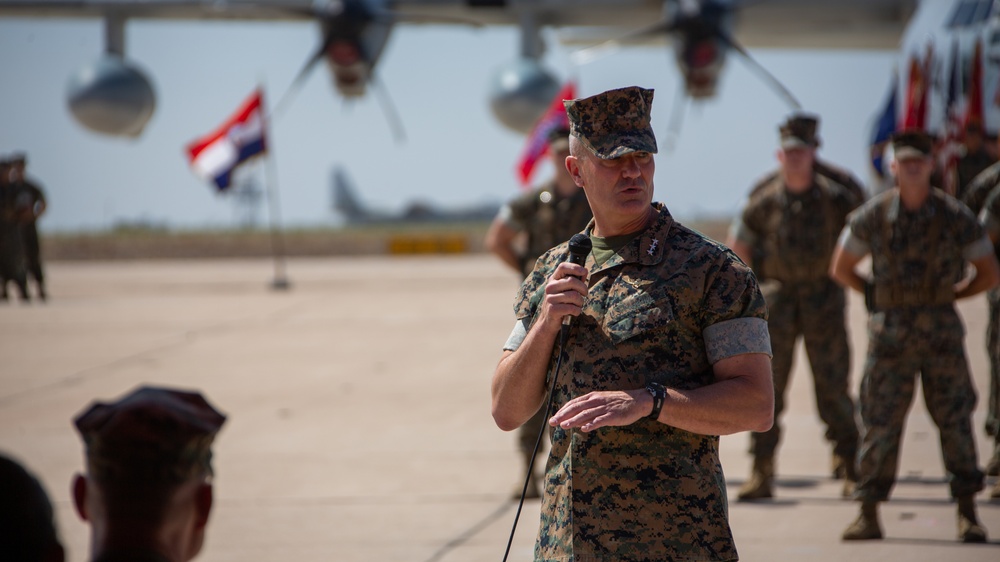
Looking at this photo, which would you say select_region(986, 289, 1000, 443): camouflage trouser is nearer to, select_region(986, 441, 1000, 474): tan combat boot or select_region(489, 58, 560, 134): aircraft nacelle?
select_region(986, 441, 1000, 474): tan combat boot

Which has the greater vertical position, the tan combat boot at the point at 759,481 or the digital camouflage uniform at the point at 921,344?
the digital camouflage uniform at the point at 921,344

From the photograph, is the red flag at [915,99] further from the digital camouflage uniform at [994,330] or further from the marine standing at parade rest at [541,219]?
the marine standing at parade rest at [541,219]

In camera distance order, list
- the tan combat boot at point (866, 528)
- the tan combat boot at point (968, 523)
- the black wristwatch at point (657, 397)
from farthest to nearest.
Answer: the tan combat boot at point (866, 528)
the tan combat boot at point (968, 523)
the black wristwatch at point (657, 397)

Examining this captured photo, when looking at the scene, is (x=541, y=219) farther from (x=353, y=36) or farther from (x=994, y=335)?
(x=353, y=36)

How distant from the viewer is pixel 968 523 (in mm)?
4895

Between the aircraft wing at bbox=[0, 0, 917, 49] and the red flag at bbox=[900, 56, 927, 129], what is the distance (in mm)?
10173

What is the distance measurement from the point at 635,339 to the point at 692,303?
150mm

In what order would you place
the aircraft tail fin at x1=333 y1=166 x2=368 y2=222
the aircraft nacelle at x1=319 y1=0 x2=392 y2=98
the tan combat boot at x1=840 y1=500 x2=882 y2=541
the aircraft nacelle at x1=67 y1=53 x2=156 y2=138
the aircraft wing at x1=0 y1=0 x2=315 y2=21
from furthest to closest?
the aircraft tail fin at x1=333 y1=166 x2=368 y2=222
the aircraft wing at x1=0 y1=0 x2=315 y2=21
the aircraft nacelle at x1=319 y1=0 x2=392 y2=98
the aircraft nacelle at x1=67 y1=53 x2=156 y2=138
the tan combat boot at x1=840 y1=500 x2=882 y2=541

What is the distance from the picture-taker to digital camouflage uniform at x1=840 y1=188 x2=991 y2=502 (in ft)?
16.1

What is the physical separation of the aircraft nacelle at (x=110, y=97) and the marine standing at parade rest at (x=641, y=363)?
20.6 metres

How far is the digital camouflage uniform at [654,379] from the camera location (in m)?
2.50

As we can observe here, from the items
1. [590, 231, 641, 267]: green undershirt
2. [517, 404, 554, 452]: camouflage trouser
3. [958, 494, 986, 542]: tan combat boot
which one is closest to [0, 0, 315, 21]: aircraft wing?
[517, 404, 554, 452]: camouflage trouser

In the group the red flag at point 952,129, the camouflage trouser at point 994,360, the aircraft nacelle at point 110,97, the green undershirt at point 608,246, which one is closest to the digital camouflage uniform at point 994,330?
the camouflage trouser at point 994,360

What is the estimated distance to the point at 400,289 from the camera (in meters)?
19.8
